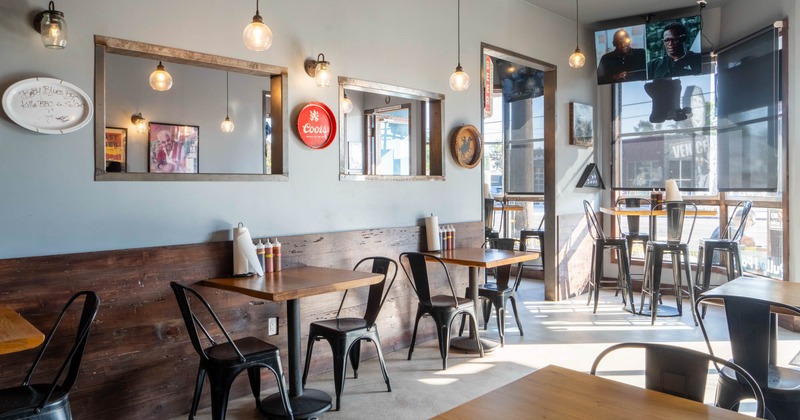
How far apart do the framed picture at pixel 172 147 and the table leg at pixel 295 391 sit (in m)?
3.23

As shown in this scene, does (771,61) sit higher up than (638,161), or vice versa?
(771,61)

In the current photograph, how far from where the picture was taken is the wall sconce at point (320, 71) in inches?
148

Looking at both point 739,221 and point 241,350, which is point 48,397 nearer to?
point 241,350

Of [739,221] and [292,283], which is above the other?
[739,221]

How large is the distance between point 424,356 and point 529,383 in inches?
111

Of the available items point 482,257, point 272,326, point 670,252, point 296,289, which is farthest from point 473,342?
point 670,252

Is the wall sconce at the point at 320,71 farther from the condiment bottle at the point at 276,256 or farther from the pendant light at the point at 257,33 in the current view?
the condiment bottle at the point at 276,256

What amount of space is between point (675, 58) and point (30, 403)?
6769mm

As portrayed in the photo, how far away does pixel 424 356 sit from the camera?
4.31 m

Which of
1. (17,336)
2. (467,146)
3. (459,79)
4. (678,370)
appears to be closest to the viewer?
(678,370)

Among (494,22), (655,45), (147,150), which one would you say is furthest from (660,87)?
(147,150)

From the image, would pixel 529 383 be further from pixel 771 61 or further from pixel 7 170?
pixel 771 61

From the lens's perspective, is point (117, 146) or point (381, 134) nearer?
point (117, 146)

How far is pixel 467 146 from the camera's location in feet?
17.1
